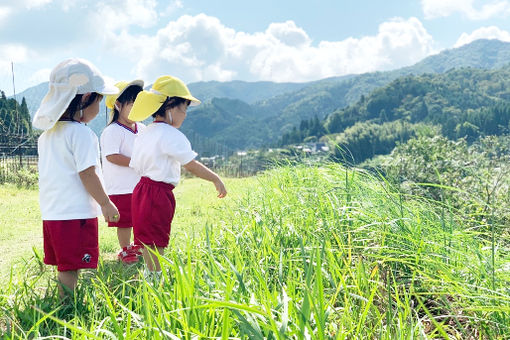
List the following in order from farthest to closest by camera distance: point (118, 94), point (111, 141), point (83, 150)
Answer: point (118, 94) → point (111, 141) → point (83, 150)

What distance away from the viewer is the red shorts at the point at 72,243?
2.41m

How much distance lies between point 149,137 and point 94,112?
47cm

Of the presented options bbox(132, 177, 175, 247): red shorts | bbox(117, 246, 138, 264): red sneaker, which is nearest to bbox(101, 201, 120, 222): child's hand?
bbox(132, 177, 175, 247): red shorts

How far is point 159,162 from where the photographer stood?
117 inches

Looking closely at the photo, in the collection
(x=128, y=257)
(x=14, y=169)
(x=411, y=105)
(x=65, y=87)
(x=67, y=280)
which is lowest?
(x=14, y=169)

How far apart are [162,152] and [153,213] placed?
0.44m

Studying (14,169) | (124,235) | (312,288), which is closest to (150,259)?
(124,235)

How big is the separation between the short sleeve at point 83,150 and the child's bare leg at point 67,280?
0.61m

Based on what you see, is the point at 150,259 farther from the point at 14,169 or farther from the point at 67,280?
the point at 14,169

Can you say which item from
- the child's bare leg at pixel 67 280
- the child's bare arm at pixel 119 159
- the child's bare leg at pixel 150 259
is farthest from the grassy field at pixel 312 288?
the child's bare arm at pixel 119 159

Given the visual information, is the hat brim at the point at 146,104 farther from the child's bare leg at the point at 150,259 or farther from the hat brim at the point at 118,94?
the child's bare leg at the point at 150,259

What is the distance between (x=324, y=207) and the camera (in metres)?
2.91

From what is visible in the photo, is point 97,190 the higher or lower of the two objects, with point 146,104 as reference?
lower

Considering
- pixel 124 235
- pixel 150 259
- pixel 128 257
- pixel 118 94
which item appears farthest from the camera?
pixel 124 235
